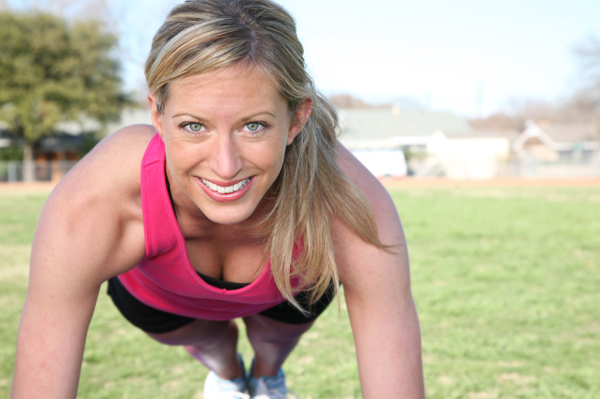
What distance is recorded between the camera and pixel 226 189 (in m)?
1.57

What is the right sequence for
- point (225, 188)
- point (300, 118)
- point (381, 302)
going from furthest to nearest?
point (381, 302)
point (300, 118)
point (225, 188)

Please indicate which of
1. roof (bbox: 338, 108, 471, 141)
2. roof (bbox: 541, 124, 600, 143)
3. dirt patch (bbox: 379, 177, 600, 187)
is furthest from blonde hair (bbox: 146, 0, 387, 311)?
roof (bbox: 541, 124, 600, 143)

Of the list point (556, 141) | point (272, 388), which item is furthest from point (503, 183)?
point (556, 141)

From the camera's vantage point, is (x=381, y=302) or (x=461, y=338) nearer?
(x=381, y=302)

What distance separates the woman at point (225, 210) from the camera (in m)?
1.46

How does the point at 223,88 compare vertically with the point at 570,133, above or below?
below

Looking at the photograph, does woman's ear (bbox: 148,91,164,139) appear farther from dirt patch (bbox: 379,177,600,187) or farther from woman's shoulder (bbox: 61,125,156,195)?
dirt patch (bbox: 379,177,600,187)

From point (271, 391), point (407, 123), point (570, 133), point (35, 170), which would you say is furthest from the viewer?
point (570, 133)

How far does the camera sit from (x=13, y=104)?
28.0 m

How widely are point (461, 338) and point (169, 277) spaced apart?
2.70 m

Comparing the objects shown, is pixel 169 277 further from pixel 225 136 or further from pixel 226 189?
pixel 225 136

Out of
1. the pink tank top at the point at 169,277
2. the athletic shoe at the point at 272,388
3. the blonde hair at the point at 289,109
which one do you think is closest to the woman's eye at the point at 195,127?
the blonde hair at the point at 289,109

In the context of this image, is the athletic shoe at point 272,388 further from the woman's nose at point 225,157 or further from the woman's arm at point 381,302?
the woman's nose at point 225,157

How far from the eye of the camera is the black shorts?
2.35 meters
